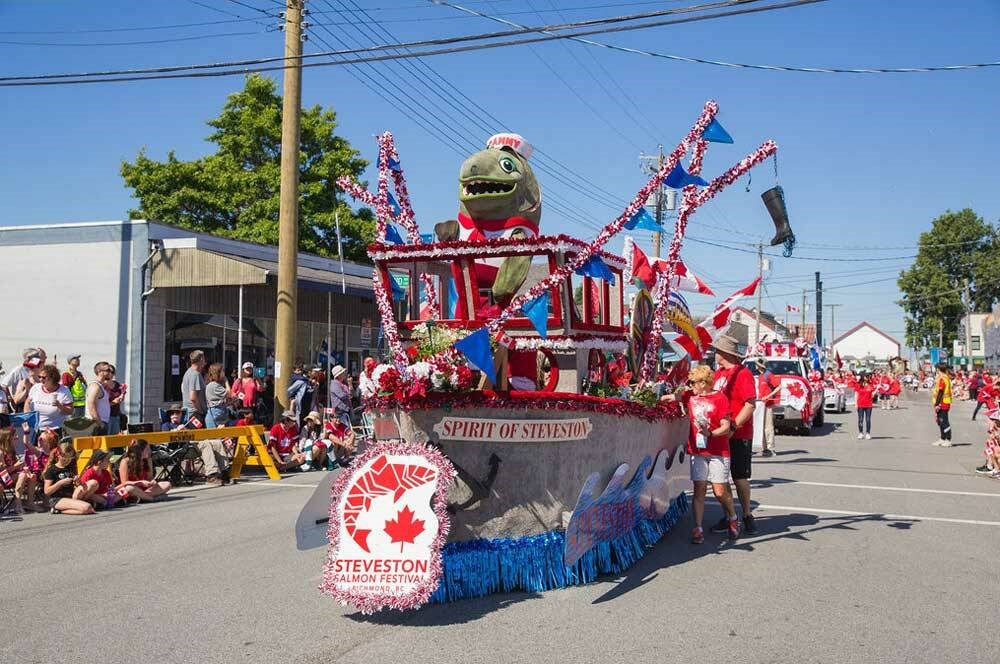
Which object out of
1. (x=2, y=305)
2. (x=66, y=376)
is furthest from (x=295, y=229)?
(x=2, y=305)

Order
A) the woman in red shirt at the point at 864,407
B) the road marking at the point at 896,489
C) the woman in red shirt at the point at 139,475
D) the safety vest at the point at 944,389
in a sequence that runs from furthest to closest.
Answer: the woman in red shirt at the point at 864,407 → the safety vest at the point at 944,389 → the road marking at the point at 896,489 → the woman in red shirt at the point at 139,475

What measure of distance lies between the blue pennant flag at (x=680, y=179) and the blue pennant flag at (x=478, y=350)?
3.08 meters

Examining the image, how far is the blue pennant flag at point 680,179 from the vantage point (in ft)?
28.0

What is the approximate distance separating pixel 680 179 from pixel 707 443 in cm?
246

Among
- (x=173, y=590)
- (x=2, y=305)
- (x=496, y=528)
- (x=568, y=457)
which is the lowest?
(x=173, y=590)

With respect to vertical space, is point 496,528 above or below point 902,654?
above

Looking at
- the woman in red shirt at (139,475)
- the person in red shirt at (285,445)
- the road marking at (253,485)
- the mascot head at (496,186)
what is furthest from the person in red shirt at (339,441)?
the mascot head at (496,186)

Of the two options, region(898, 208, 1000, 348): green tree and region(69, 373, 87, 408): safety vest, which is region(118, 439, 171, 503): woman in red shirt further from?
region(898, 208, 1000, 348): green tree

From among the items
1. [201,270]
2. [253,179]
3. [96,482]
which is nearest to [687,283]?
[96,482]

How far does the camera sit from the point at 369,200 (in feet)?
28.2

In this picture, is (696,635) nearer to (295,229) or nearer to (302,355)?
(295,229)

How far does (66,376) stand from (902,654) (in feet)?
40.1

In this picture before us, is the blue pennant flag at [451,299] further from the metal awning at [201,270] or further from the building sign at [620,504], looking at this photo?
the metal awning at [201,270]

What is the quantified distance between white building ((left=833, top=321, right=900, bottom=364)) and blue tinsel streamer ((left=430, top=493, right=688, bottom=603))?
361 ft
